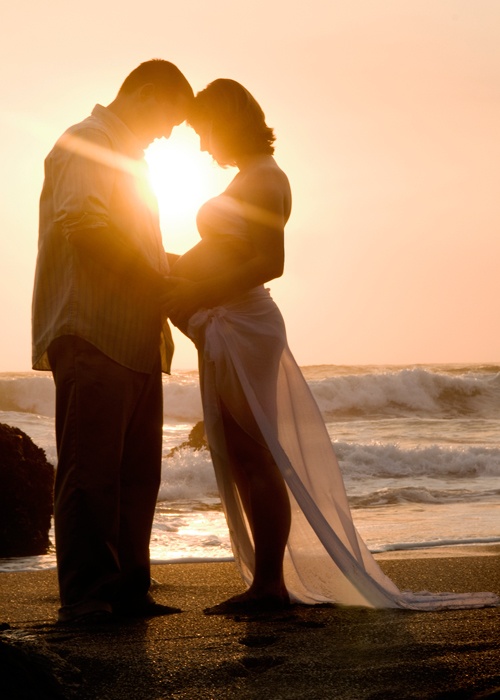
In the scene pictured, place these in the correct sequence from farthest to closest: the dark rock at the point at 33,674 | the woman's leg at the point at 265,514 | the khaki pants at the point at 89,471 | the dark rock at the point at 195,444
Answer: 1. the dark rock at the point at 195,444
2. the woman's leg at the point at 265,514
3. the khaki pants at the point at 89,471
4. the dark rock at the point at 33,674

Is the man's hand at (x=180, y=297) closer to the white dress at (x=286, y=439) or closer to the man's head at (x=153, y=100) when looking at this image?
the white dress at (x=286, y=439)

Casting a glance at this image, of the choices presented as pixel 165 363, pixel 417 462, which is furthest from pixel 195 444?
pixel 165 363

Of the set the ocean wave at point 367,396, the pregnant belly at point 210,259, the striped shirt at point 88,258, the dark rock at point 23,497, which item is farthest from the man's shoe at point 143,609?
the ocean wave at point 367,396

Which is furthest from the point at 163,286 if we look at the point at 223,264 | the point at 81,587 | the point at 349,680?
the point at 349,680

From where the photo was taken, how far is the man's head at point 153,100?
12.3 feet

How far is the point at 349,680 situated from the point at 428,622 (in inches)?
31.1

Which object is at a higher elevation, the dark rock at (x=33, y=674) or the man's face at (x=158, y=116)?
the man's face at (x=158, y=116)

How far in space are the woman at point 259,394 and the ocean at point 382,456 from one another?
226 centimetres

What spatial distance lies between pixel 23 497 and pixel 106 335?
3120mm

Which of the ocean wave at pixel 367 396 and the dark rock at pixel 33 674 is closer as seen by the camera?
the dark rock at pixel 33 674

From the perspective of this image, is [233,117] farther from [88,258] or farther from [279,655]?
[279,655]

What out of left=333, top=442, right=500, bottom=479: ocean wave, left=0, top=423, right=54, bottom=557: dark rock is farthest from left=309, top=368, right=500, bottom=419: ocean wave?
left=0, top=423, right=54, bottom=557: dark rock

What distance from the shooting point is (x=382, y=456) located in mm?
13852

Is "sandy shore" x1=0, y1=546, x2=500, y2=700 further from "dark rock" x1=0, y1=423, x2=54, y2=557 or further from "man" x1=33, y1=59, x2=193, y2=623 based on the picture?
"dark rock" x1=0, y1=423, x2=54, y2=557
